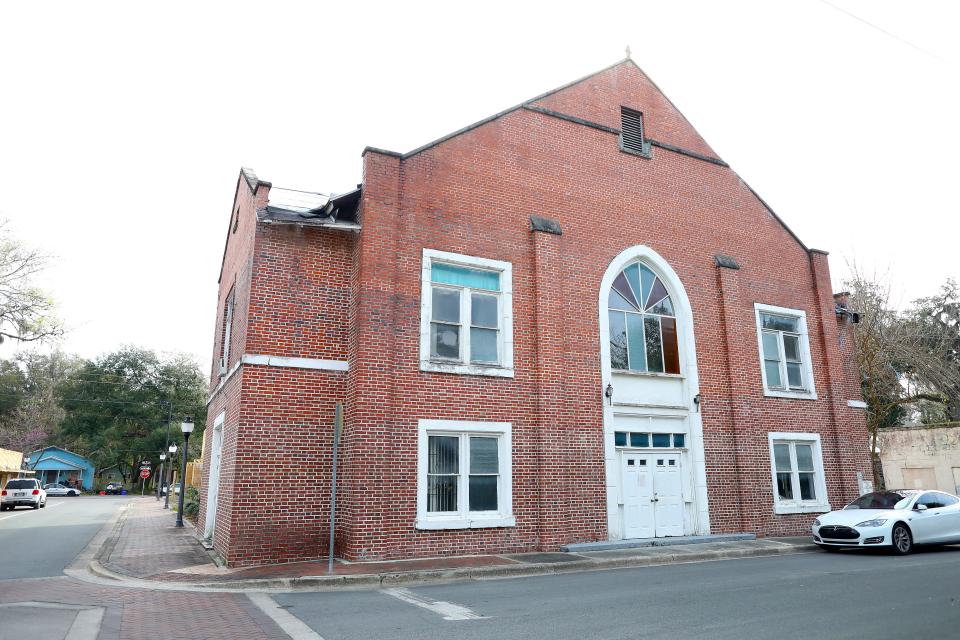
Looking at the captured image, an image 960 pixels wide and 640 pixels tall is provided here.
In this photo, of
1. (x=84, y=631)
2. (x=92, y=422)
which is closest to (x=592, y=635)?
(x=84, y=631)

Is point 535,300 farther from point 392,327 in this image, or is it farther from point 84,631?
point 84,631

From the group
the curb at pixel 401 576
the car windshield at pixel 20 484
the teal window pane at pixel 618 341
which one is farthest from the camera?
the car windshield at pixel 20 484

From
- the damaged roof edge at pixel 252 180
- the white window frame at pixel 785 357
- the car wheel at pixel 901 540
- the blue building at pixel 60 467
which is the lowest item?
the car wheel at pixel 901 540

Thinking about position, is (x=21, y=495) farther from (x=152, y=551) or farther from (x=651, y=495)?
(x=651, y=495)

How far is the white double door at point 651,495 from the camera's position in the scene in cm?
1411

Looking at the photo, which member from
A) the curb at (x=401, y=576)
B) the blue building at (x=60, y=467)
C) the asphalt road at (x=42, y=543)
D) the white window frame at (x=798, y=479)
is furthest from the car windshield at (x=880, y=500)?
the blue building at (x=60, y=467)

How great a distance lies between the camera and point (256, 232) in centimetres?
1252

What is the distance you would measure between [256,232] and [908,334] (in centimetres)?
2646

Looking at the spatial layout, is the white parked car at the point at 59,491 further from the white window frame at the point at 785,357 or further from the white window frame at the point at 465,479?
the white window frame at the point at 785,357

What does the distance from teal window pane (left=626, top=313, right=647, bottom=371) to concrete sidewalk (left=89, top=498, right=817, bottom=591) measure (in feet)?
13.7

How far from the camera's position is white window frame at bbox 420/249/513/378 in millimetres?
12867

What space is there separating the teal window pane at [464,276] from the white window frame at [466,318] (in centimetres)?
10

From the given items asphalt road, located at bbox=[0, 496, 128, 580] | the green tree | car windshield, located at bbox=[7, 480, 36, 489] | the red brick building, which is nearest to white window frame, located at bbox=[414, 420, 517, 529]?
the red brick building

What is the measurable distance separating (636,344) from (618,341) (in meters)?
0.55
